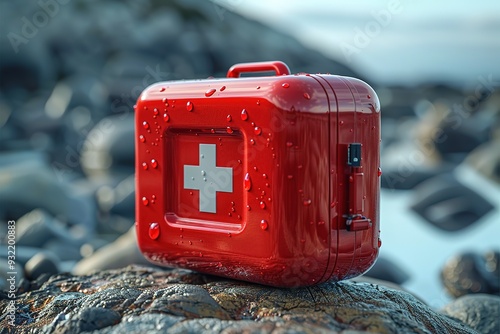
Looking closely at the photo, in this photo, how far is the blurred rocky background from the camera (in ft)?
20.5

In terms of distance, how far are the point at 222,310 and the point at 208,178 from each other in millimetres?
566

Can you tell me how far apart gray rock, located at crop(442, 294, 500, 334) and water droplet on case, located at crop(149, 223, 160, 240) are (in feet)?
5.17

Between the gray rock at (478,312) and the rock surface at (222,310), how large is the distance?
2.34 ft

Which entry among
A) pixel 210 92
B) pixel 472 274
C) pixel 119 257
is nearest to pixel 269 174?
pixel 210 92

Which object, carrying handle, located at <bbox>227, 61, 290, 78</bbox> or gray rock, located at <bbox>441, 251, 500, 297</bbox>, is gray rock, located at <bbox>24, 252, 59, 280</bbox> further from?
gray rock, located at <bbox>441, 251, 500, 297</bbox>

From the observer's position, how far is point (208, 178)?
2.89 m

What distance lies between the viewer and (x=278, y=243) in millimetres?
2586

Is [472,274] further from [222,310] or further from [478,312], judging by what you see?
[222,310]

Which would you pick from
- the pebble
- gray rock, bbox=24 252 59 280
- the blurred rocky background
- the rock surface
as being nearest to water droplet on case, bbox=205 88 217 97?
the rock surface

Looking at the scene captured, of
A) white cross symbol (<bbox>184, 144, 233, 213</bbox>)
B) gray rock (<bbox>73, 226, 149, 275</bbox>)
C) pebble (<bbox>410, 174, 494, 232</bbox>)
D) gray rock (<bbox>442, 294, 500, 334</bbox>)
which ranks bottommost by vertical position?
pebble (<bbox>410, 174, 494, 232</bbox>)

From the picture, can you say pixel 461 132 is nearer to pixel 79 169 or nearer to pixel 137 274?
pixel 79 169

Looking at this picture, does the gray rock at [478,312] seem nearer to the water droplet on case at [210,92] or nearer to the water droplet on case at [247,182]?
the water droplet on case at [247,182]

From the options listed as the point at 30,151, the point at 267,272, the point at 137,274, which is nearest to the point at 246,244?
the point at 267,272

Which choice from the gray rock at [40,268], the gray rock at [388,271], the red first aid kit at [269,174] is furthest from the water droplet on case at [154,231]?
the gray rock at [388,271]
